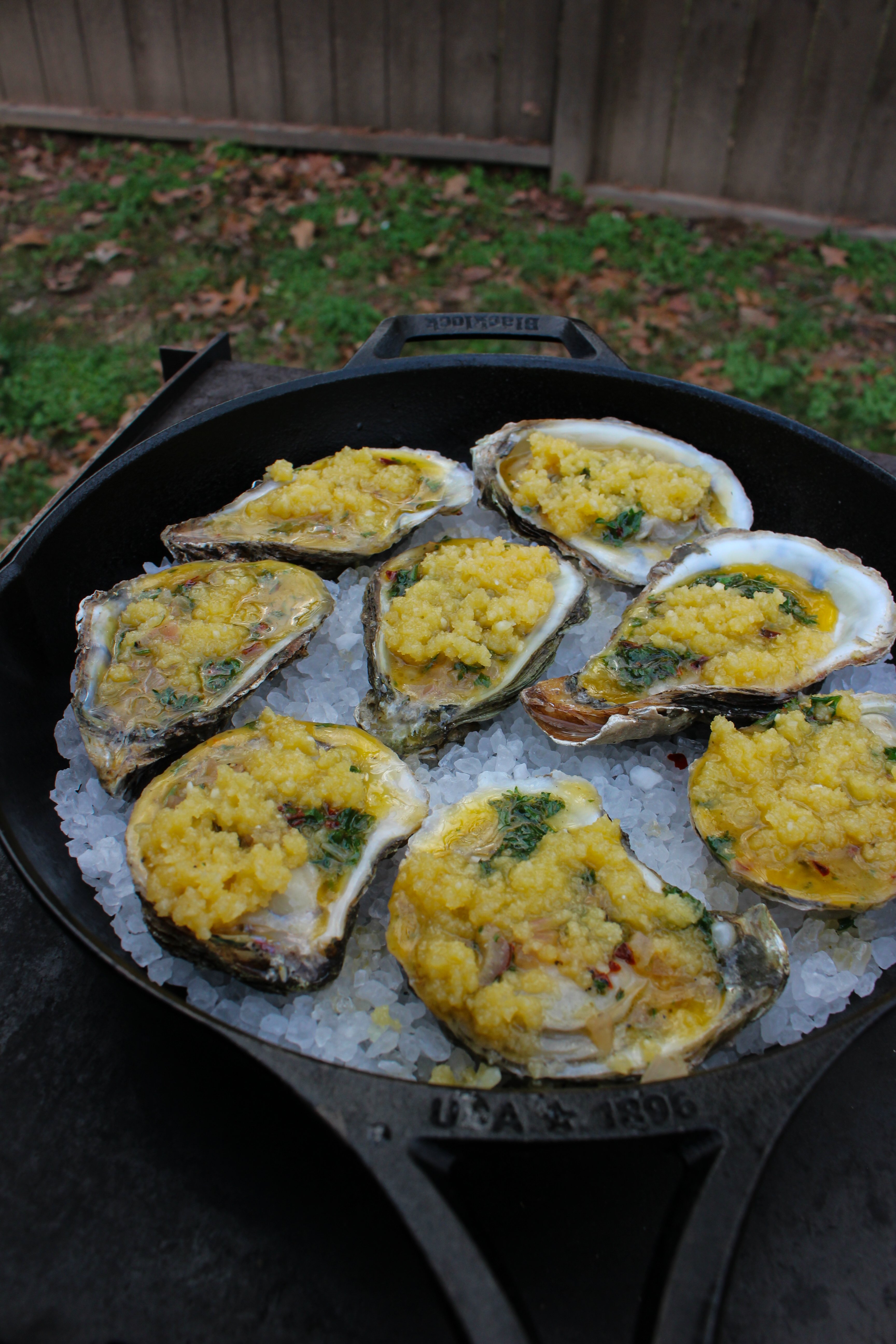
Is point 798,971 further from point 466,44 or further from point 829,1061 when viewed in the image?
point 466,44

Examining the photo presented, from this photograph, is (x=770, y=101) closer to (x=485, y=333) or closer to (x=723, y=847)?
(x=485, y=333)

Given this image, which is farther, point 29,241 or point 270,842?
point 29,241

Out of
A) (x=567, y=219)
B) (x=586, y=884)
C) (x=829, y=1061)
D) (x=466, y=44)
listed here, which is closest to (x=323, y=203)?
(x=466, y=44)

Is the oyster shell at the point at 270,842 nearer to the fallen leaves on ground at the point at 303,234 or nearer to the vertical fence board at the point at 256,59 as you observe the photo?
the fallen leaves on ground at the point at 303,234

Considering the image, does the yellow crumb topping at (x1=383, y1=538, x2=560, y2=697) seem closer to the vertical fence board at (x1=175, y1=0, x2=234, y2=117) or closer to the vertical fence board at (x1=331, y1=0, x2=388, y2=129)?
the vertical fence board at (x1=331, y1=0, x2=388, y2=129)

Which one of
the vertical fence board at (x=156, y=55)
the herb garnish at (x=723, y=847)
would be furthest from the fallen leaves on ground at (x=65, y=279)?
the herb garnish at (x=723, y=847)

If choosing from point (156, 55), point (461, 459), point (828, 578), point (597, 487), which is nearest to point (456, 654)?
Answer: point (597, 487)
